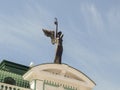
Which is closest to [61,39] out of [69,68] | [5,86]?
[69,68]

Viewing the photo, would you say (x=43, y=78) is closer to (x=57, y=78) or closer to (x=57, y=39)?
(x=57, y=78)

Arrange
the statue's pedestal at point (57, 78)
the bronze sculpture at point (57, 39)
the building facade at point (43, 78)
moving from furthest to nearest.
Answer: the bronze sculpture at point (57, 39)
the statue's pedestal at point (57, 78)
the building facade at point (43, 78)

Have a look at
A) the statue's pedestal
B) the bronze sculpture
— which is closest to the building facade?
the statue's pedestal

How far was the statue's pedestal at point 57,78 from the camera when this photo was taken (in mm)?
26938

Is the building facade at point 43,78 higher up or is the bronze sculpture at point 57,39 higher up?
the bronze sculpture at point 57,39

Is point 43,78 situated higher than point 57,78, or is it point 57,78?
point 57,78

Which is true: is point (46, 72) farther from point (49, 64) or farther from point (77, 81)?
point (77, 81)

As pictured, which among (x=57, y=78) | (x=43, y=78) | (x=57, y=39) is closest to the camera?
(x=43, y=78)

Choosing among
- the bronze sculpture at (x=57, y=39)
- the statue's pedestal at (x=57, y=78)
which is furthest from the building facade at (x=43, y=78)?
the bronze sculpture at (x=57, y=39)

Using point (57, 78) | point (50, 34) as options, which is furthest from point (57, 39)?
point (57, 78)

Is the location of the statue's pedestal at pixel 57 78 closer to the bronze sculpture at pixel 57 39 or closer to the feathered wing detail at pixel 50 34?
the bronze sculpture at pixel 57 39

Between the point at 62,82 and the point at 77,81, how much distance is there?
1306 millimetres

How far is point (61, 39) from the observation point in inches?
1197

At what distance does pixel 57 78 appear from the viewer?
90.8ft
